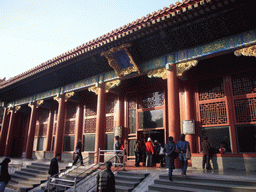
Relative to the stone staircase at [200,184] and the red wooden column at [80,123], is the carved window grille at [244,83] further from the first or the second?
the red wooden column at [80,123]

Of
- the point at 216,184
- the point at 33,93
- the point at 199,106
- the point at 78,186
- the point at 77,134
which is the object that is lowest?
the point at 78,186

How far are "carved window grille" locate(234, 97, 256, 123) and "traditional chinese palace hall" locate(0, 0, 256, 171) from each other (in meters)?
0.03

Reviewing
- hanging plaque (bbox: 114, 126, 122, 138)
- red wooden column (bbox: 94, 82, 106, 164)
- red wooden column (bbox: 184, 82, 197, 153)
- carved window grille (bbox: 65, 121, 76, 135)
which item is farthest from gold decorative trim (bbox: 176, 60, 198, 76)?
carved window grille (bbox: 65, 121, 76, 135)

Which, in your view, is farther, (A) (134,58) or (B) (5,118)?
(B) (5,118)

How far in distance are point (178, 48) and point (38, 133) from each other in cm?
Result: 1224

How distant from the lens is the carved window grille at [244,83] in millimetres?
7709

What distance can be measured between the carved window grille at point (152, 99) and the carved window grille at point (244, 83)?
3206 millimetres

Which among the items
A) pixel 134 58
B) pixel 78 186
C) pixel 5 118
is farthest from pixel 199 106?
pixel 5 118

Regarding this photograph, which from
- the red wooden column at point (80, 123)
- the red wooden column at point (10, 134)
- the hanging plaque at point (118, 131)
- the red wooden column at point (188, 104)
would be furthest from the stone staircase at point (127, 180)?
the red wooden column at point (10, 134)

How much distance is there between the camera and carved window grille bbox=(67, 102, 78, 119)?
1369 centimetres

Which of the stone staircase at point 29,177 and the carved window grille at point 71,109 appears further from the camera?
the carved window grille at point 71,109

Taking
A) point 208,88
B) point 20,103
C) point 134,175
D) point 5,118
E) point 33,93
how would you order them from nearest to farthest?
point 134,175 → point 208,88 → point 33,93 → point 20,103 → point 5,118

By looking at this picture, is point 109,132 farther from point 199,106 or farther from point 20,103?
point 20,103

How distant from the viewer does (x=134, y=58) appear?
9016mm
